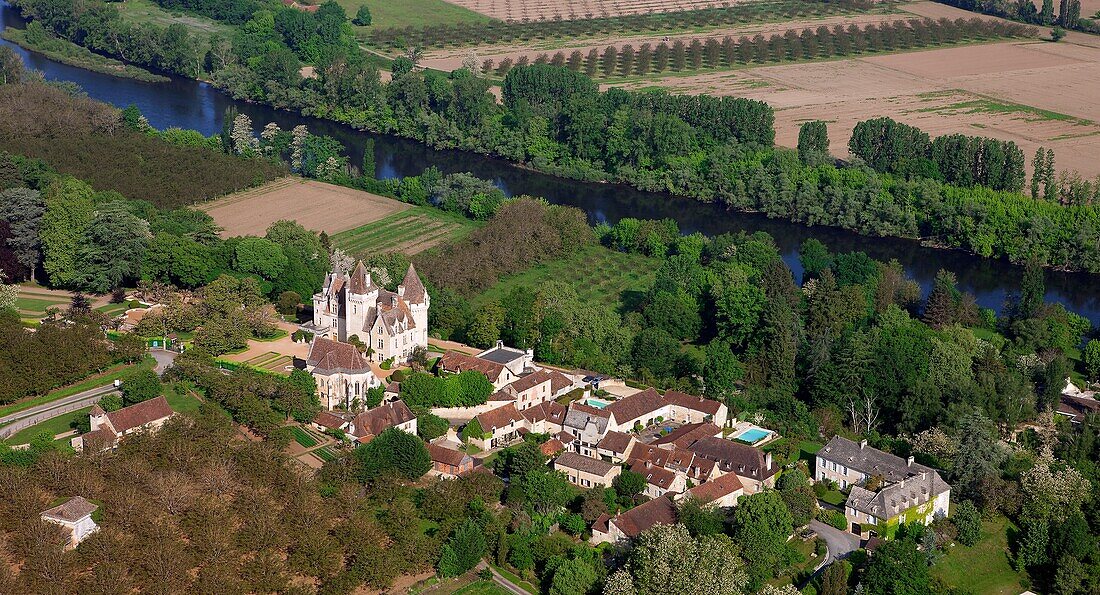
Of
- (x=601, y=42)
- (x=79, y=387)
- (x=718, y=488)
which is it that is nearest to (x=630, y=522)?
(x=718, y=488)

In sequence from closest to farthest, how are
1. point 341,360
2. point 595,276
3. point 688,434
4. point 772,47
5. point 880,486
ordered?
point 880,486 < point 688,434 < point 341,360 < point 595,276 < point 772,47

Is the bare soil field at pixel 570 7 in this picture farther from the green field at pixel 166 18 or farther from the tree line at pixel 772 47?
the green field at pixel 166 18

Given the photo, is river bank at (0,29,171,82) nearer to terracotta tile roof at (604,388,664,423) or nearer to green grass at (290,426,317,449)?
green grass at (290,426,317,449)

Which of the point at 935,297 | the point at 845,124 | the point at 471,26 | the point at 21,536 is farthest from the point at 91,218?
the point at 471,26

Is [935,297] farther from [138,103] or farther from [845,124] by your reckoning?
[138,103]

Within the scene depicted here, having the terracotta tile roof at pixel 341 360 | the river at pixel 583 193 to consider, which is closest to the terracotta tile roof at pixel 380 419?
the terracotta tile roof at pixel 341 360

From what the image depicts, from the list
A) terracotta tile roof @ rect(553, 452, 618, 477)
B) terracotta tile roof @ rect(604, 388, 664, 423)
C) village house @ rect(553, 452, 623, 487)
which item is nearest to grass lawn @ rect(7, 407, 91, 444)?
terracotta tile roof @ rect(553, 452, 618, 477)

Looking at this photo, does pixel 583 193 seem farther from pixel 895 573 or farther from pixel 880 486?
pixel 895 573
